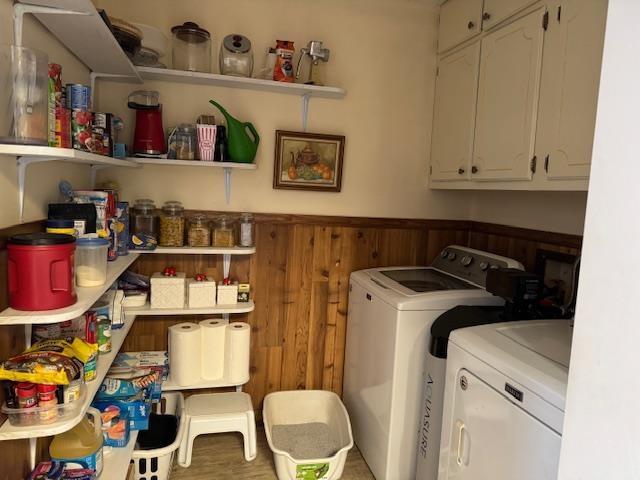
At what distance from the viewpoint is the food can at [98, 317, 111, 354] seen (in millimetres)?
1646

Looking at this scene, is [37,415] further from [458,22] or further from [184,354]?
[458,22]

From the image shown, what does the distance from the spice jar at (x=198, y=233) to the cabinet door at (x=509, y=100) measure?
1.36 m

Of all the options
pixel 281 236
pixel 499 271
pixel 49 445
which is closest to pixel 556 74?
pixel 499 271

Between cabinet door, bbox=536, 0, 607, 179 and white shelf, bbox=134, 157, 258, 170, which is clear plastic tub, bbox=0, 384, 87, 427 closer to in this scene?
white shelf, bbox=134, 157, 258, 170

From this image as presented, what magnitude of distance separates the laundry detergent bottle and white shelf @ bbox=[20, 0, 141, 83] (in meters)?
1.28

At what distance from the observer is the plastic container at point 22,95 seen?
1.15 meters

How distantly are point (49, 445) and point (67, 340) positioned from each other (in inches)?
18.7

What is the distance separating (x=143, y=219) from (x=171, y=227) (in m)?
0.13

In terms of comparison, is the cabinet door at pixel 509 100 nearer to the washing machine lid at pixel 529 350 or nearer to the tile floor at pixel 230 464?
the washing machine lid at pixel 529 350

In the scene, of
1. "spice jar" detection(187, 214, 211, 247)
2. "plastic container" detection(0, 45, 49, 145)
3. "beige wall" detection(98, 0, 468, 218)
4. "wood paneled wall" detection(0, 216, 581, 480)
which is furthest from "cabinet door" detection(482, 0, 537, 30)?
"plastic container" detection(0, 45, 49, 145)

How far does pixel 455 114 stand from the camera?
241 cm

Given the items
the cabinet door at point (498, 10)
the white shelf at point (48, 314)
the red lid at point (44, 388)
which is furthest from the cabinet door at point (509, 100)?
the red lid at point (44, 388)

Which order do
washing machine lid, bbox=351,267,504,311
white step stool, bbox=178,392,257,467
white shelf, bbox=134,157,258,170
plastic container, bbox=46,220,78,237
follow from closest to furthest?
1. plastic container, bbox=46,220,78,237
2. washing machine lid, bbox=351,267,504,311
3. white shelf, bbox=134,157,258,170
4. white step stool, bbox=178,392,257,467

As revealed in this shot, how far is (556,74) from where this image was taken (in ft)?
5.63
